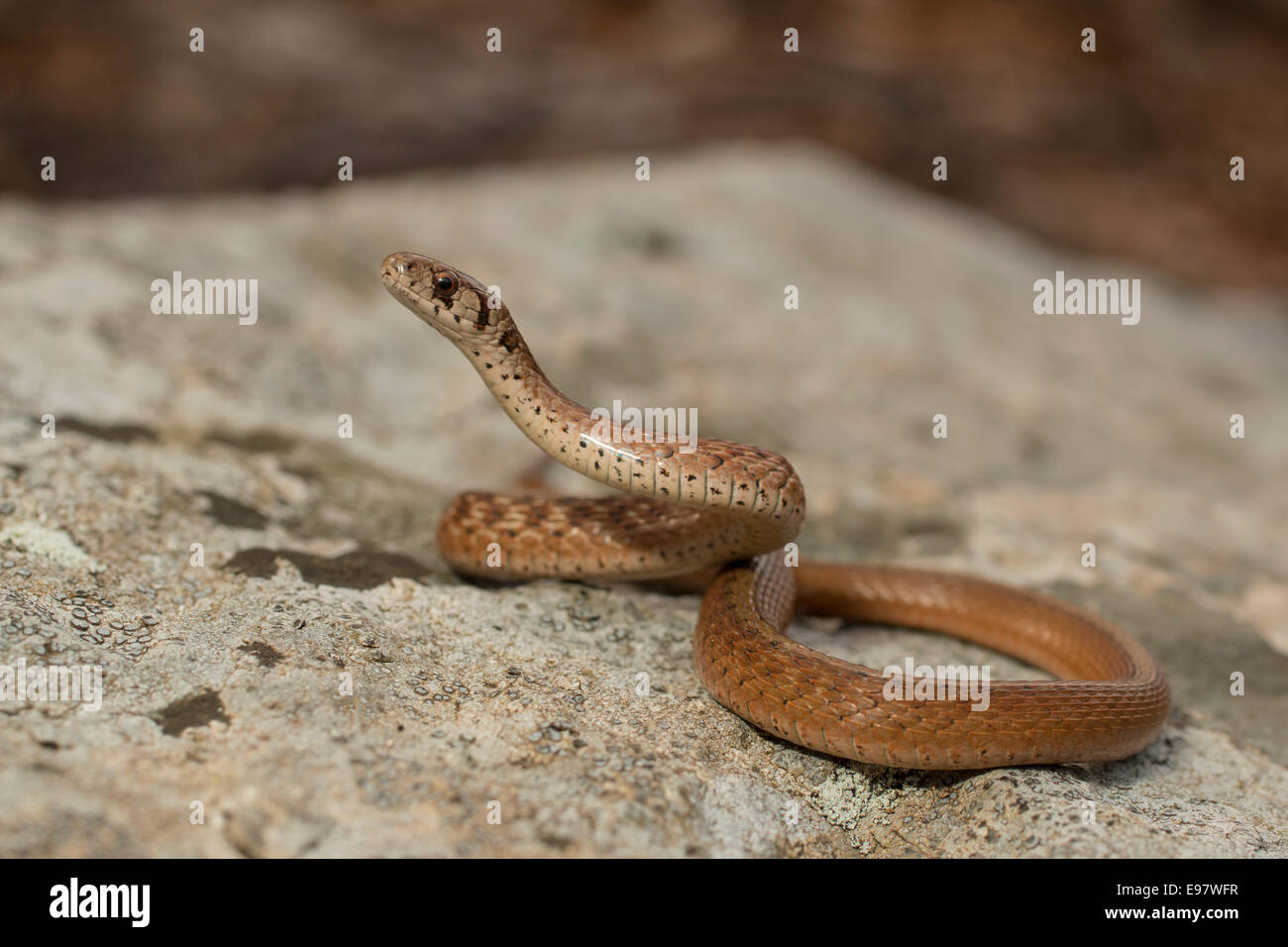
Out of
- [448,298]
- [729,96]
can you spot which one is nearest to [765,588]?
[448,298]

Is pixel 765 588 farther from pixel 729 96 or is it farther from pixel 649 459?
pixel 729 96

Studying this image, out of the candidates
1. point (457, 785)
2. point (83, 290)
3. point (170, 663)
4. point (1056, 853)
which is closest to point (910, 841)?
point (1056, 853)

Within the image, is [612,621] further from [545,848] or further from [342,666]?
[545,848]

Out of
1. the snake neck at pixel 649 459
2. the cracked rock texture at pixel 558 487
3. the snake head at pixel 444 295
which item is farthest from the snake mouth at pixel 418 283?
the cracked rock texture at pixel 558 487

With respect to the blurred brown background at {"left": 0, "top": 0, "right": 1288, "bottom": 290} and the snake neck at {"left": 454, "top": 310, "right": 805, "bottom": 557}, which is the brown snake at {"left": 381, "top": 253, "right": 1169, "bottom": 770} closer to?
the snake neck at {"left": 454, "top": 310, "right": 805, "bottom": 557}

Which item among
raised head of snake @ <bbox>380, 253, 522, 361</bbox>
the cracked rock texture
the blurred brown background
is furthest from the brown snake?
the blurred brown background
